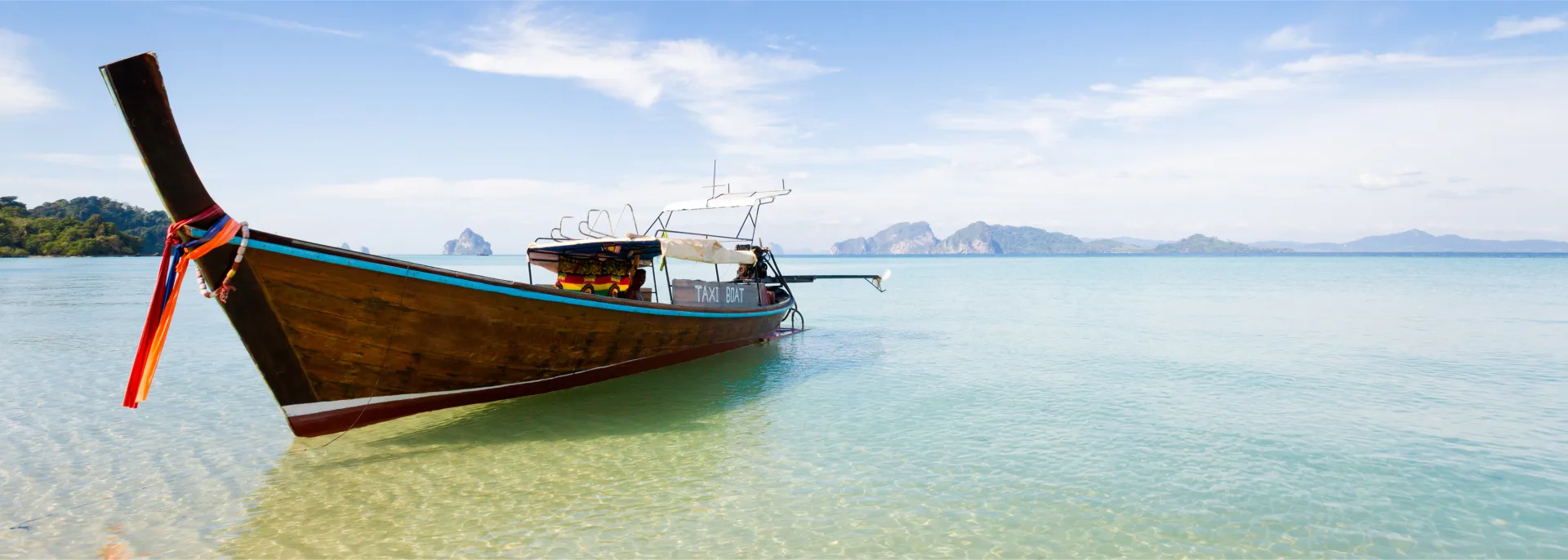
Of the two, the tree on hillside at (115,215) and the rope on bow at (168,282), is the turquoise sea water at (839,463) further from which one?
the tree on hillside at (115,215)

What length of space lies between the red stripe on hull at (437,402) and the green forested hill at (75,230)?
10895 centimetres

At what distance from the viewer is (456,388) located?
8.93m

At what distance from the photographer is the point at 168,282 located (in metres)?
6.23

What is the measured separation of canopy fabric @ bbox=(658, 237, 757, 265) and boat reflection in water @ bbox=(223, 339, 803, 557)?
2.74 meters

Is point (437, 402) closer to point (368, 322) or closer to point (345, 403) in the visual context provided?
point (345, 403)

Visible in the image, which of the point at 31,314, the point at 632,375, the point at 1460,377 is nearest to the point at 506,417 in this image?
the point at 632,375

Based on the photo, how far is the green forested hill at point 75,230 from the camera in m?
82.5

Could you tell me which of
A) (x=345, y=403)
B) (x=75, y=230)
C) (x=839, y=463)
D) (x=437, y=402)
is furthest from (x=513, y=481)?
(x=75, y=230)

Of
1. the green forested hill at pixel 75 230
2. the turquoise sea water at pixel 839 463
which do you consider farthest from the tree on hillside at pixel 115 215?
the turquoise sea water at pixel 839 463

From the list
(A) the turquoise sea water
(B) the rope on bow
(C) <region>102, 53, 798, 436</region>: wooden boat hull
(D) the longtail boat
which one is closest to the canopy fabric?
(D) the longtail boat

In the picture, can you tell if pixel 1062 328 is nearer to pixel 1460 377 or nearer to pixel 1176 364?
pixel 1176 364

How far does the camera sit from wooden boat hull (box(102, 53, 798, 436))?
20.0 feet

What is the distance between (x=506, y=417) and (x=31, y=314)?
82.1 feet

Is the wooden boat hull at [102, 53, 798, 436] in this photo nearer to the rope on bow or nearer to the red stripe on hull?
the red stripe on hull
